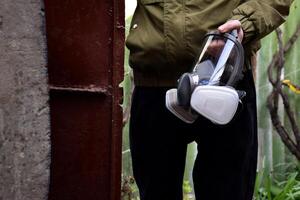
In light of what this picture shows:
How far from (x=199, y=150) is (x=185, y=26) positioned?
0.54 meters

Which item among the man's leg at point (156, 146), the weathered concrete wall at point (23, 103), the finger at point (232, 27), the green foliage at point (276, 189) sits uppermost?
the finger at point (232, 27)

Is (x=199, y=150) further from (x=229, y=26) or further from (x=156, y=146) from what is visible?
(x=229, y=26)

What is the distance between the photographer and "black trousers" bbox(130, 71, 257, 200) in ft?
7.62

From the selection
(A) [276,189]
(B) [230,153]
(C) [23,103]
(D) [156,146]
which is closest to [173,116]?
(D) [156,146]

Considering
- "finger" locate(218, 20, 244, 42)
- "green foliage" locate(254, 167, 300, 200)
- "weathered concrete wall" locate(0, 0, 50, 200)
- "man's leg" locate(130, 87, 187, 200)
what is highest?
"finger" locate(218, 20, 244, 42)

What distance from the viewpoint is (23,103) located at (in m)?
1.57

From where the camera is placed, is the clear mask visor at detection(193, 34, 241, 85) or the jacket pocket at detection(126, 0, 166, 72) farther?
the jacket pocket at detection(126, 0, 166, 72)

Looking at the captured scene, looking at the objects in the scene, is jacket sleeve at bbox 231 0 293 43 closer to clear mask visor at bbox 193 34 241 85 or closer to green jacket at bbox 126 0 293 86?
green jacket at bbox 126 0 293 86

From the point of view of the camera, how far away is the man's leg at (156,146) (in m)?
2.42

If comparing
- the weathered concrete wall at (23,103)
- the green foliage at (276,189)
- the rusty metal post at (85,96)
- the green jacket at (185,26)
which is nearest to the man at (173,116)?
the green jacket at (185,26)

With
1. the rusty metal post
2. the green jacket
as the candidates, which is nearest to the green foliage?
the green jacket

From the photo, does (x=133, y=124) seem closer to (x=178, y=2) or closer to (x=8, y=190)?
(x=178, y=2)

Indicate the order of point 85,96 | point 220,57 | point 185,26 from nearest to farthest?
point 85,96 < point 220,57 < point 185,26

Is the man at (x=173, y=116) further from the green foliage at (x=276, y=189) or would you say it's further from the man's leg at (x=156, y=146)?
the green foliage at (x=276, y=189)
